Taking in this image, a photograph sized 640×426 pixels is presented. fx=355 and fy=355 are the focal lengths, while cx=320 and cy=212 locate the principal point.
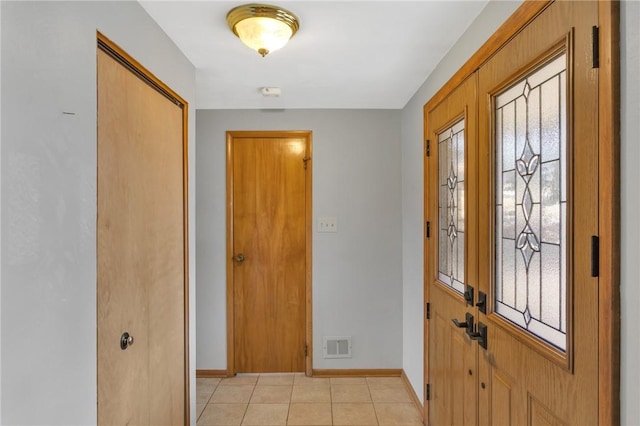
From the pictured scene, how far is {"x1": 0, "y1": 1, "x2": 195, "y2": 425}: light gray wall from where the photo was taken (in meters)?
0.86

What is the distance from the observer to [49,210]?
3.20 feet

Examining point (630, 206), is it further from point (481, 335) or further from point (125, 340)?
point (125, 340)

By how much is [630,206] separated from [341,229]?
2.30 meters

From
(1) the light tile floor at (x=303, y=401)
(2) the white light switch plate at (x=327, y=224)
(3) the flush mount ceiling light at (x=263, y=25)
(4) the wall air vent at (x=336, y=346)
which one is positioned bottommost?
(1) the light tile floor at (x=303, y=401)

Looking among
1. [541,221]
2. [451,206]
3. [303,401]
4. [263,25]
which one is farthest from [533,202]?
[303,401]

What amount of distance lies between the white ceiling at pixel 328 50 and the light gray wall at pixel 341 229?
0.24m

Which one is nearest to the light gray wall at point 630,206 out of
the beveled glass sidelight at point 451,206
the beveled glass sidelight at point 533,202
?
the beveled glass sidelight at point 533,202

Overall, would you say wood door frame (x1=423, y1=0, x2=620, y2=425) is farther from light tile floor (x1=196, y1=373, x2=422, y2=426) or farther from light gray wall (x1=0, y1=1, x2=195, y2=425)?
light tile floor (x1=196, y1=373, x2=422, y2=426)

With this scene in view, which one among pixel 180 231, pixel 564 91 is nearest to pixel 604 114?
pixel 564 91

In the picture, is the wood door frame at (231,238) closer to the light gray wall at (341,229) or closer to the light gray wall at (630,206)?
the light gray wall at (341,229)

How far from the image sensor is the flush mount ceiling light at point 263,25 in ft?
4.88

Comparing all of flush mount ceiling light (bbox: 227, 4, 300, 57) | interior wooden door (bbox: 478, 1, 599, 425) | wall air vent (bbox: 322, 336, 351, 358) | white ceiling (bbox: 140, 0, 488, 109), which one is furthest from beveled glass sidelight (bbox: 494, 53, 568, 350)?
wall air vent (bbox: 322, 336, 351, 358)

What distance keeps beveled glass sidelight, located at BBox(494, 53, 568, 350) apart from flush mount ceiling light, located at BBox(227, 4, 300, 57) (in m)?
0.94

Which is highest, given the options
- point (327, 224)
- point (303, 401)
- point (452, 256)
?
point (327, 224)
